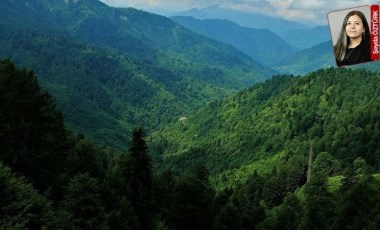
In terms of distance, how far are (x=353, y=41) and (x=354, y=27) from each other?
1.66ft

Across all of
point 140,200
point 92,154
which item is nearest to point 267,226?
point 140,200

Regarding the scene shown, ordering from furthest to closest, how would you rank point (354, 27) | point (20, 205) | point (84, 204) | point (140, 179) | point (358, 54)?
point (140, 179), point (84, 204), point (20, 205), point (358, 54), point (354, 27)

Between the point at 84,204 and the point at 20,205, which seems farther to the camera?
the point at 84,204

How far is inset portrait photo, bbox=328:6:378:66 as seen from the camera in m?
15.1

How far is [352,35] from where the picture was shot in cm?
1530

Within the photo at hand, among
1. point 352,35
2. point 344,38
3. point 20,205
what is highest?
point 352,35

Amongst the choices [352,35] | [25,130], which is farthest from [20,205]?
[352,35]

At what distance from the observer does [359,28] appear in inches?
600

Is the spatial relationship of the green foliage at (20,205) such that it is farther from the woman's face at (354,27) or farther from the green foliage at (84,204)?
the woman's face at (354,27)

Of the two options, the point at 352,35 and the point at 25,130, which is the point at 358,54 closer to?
the point at 352,35

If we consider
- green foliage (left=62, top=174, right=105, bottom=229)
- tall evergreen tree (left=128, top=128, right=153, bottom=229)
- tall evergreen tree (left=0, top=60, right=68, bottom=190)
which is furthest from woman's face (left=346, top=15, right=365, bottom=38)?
tall evergreen tree (left=128, top=128, right=153, bottom=229)

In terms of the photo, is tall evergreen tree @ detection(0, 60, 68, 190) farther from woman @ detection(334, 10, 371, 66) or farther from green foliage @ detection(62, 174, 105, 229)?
woman @ detection(334, 10, 371, 66)

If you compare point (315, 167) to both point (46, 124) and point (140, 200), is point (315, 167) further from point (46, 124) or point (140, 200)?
point (46, 124)

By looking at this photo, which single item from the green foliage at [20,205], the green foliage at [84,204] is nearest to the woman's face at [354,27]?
the green foliage at [20,205]
